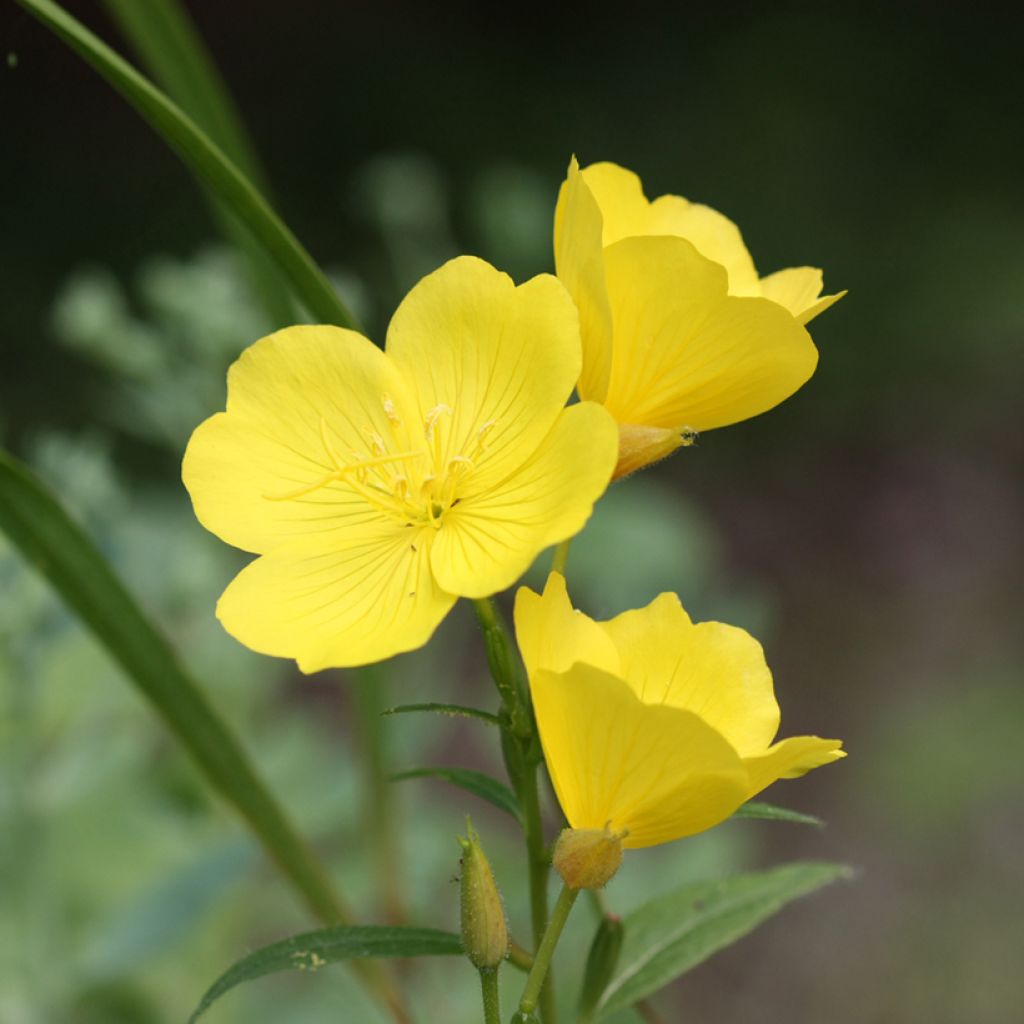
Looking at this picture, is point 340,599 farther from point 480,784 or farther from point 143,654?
point 143,654

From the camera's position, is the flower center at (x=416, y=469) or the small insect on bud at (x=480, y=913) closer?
the small insect on bud at (x=480, y=913)

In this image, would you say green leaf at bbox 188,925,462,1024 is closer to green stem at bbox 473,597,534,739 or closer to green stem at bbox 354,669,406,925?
green stem at bbox 473,597,534,739

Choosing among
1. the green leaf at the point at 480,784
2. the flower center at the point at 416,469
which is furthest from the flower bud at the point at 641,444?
the green leaf at the point at 480,784

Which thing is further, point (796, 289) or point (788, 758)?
point (796, 289)

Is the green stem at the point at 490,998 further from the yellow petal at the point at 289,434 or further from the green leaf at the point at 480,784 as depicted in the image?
the yellow petal at the point at 289,434

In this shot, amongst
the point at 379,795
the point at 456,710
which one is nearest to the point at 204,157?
the point at 456,710

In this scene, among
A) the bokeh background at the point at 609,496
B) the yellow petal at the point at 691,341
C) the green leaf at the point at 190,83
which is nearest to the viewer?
the yellow petal at the point at 691,341

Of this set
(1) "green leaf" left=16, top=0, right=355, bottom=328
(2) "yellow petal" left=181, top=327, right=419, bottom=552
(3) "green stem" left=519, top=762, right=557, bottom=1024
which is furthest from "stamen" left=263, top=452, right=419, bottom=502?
(3) "green stem" left=519, top=762, right=557, bottom=1024
